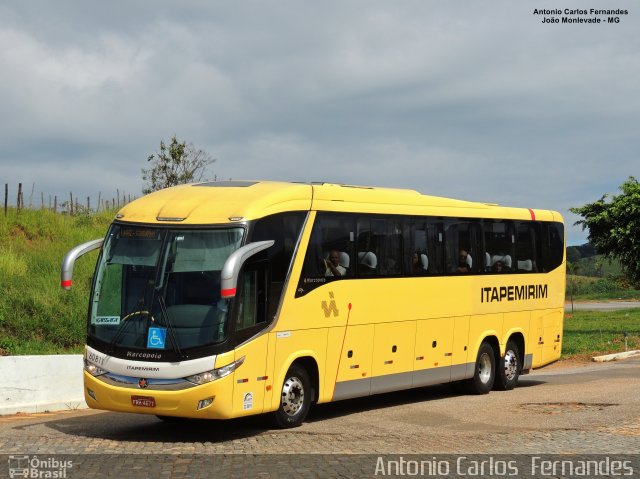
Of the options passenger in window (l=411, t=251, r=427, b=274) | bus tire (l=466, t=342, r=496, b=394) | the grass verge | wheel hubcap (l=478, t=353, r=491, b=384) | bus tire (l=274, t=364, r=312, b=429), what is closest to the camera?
bus tire (l=274, t=364, r=312, b=429)

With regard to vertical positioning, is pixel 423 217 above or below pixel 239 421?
above

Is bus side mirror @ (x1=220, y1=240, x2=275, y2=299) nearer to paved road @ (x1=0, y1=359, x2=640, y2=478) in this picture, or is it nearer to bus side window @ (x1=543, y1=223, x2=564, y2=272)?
paved road @ (x1=0, y1=359, x2=640, y2=478)

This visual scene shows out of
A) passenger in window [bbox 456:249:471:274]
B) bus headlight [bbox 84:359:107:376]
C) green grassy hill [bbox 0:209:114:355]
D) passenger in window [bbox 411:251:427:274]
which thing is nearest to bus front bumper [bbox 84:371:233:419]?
bus headlight [bbox 84:359:107:376]

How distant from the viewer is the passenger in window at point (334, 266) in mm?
15839

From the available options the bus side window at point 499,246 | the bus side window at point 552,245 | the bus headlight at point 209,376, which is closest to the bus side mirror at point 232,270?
the bus headlight at point 209,376

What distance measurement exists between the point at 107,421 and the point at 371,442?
16.8 feet

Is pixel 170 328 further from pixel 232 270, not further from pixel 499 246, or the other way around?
pixel 499 246

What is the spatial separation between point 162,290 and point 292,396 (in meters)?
2.69

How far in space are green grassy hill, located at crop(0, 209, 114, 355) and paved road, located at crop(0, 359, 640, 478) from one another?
6178 mm

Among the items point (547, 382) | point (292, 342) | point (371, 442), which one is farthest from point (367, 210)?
point (547, 382)

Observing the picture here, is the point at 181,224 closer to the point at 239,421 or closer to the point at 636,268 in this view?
the point at 239,421

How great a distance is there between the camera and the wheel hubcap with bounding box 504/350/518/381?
21.6m

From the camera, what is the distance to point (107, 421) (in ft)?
54.1

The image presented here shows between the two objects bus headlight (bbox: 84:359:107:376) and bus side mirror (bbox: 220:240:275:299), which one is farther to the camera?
bus headlight (bbox: 84:359:107:376)
